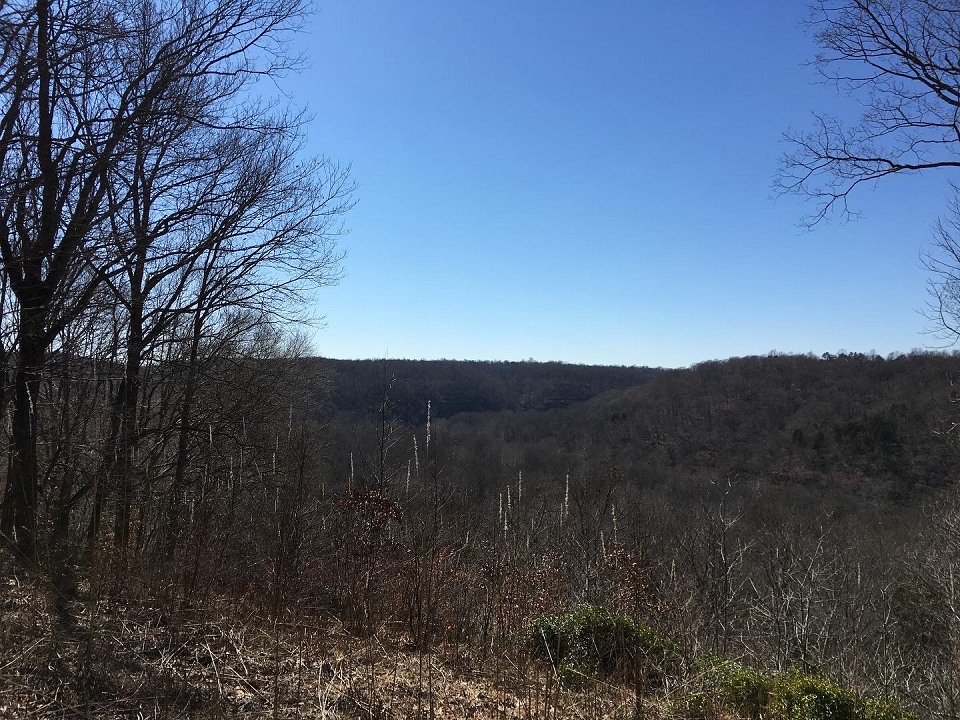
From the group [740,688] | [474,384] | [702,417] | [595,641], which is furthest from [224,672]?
[474,384]

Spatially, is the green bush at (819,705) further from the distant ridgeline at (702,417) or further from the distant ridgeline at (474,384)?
the distant ridgeline at (474,384)

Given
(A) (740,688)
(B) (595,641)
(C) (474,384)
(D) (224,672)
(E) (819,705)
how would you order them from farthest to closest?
(C) (474,384) → (B) (595,641) → (A) (740,688) → (E) (819,705) → (D) (224,672)

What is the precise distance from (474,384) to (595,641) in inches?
3391

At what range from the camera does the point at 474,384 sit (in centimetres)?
9188

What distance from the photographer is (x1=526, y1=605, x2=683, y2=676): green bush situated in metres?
5.27

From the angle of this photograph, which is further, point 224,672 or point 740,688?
point 740,688

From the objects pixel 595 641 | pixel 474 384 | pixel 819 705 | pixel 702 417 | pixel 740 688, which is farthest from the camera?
pixel 474 384

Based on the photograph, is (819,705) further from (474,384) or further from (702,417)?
(474,384)

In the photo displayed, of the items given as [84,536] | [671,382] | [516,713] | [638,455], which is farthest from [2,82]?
[671,382]

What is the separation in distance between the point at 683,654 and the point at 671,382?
95325 mm

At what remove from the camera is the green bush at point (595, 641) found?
527 cm

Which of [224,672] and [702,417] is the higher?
[702,417]

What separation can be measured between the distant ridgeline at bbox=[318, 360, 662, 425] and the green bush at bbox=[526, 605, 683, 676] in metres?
43.5

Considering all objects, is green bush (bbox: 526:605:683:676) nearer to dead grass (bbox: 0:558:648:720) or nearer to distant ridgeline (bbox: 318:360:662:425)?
dead grass (bbox: 0:558:648:720)
